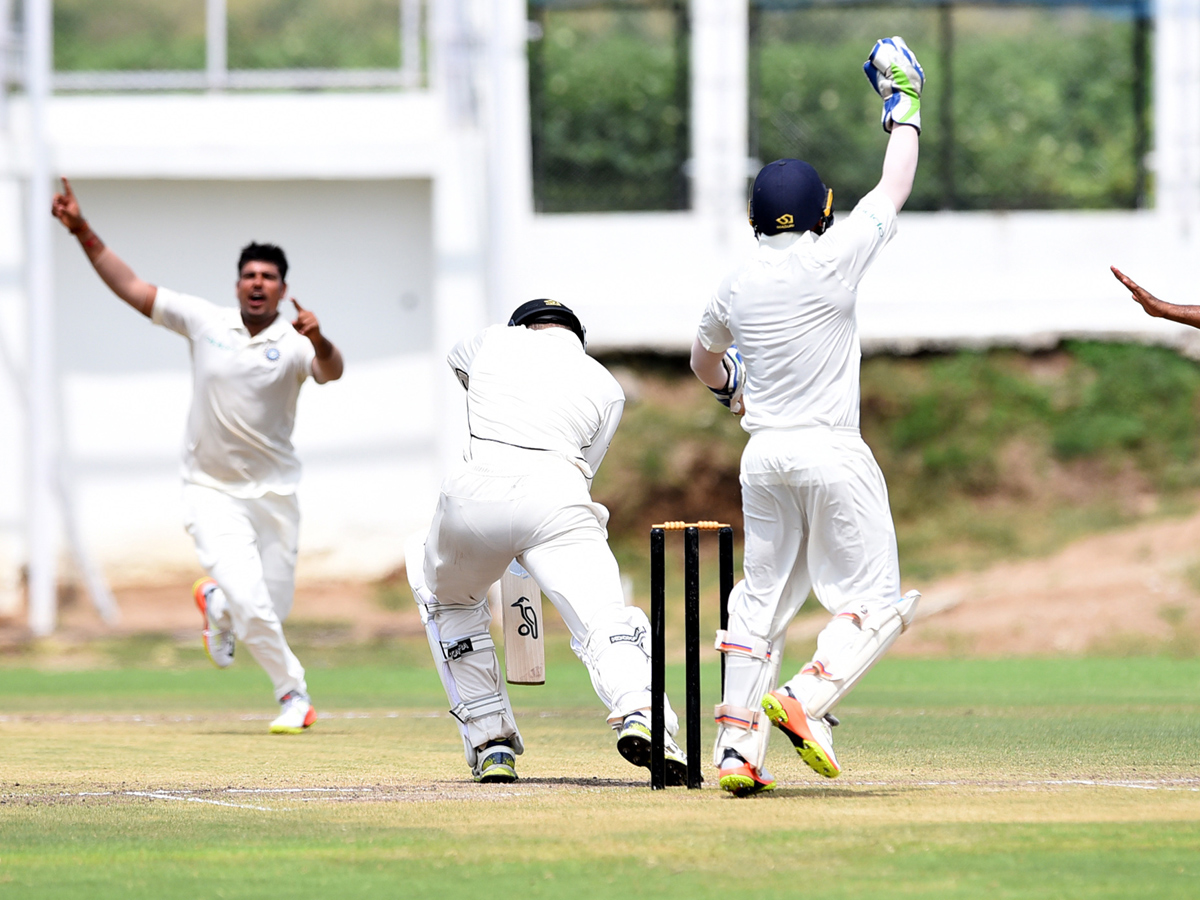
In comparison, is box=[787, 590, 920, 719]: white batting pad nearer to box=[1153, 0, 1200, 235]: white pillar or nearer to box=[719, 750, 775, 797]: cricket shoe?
box=[719, 750, 775, 797]: cricket shoe

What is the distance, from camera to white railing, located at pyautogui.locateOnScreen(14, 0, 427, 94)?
1817 cm

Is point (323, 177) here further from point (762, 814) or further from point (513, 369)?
point (762, 814)

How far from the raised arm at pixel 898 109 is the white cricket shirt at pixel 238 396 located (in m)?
3.83

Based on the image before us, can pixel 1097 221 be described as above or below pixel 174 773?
above

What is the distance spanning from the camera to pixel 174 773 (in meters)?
6.45

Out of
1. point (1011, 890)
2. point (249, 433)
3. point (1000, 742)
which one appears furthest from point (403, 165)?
point (1011, 890)

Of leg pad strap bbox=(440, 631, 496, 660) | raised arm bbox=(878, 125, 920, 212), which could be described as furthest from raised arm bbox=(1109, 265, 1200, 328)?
leg pad strap bbox=(440, 631, 496, 660)

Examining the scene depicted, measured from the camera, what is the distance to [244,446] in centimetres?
896

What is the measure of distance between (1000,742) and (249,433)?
3.94 meters

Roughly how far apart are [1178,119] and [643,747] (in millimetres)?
15890

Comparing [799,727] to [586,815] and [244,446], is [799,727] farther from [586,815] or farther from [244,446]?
[244,446]

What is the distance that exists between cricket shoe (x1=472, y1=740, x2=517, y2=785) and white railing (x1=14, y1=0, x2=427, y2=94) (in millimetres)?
13076

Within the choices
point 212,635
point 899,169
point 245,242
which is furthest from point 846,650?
point 245,242

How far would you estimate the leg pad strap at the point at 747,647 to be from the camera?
5605 millimetres
